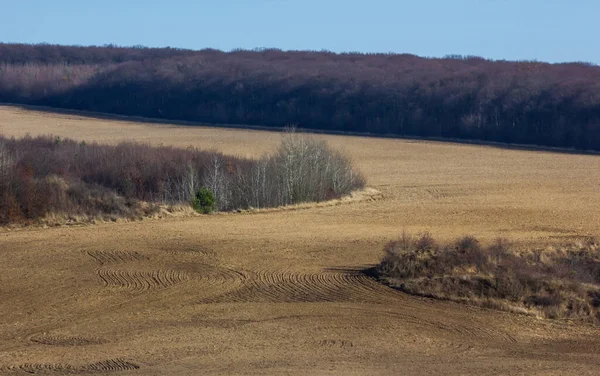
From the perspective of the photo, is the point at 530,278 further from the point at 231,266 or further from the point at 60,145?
the point at 60,145

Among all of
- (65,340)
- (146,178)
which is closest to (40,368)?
(65,340)

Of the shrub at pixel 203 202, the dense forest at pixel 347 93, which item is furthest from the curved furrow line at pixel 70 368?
the dense forest at pixel 347 93

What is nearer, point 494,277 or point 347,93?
point 494,277

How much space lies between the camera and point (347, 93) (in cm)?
9206

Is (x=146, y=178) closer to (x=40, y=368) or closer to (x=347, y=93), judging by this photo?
(x=40, y=368)

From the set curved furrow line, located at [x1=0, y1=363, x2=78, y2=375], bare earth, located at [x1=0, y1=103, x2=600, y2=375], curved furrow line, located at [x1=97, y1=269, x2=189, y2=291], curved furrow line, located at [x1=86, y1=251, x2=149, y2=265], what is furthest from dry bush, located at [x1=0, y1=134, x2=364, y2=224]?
curved furrow line, located at [x1=0, y1=363, x2=78, y2=375]

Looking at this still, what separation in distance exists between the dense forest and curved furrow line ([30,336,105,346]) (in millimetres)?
58563

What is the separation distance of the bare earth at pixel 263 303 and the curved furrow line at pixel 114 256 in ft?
0.17

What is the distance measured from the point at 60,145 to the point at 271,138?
33146mm

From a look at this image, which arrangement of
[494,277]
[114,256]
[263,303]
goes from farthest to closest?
[114,256] → [494,277] → [263,303]

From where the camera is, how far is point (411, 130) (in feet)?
271

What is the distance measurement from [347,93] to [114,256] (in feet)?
230

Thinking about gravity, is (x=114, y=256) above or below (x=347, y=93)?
below

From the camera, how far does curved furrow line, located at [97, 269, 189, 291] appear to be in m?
20.5
